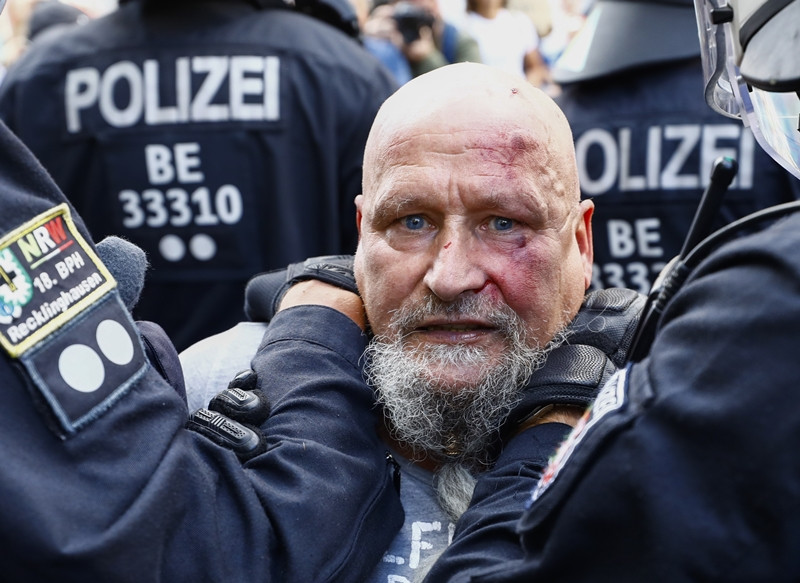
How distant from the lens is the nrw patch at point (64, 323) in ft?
3.93

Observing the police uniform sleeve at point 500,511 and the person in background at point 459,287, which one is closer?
the police uniform sleeve at point 500,511

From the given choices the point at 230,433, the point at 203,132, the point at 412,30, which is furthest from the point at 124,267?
the point at 412,30

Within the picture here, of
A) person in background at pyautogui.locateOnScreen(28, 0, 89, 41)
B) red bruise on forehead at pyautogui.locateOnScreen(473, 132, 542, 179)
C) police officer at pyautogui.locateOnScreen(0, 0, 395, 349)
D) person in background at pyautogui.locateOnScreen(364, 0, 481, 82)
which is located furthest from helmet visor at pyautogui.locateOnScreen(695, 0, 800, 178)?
person in background at pyautogui.locateOnScreen(28, 0, 89, 41)

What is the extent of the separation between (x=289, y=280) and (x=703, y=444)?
1.24 meters

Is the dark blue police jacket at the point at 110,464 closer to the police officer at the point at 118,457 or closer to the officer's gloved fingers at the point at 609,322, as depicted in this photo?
the police officer at the point at 118,457

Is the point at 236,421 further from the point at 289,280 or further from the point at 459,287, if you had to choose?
the point at 289,280

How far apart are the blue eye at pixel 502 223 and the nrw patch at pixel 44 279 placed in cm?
73

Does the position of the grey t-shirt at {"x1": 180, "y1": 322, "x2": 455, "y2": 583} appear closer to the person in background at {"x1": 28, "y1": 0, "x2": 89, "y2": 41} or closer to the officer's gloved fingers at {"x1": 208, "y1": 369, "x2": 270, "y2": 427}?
the officer's gloved fingers at {"x1": 208, "y1": 369, "x2": 270, "y2": 427}

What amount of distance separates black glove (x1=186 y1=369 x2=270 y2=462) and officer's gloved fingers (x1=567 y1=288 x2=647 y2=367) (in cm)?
58

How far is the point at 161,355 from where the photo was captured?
1.49 metres

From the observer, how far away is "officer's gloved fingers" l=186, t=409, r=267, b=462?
1.48 m

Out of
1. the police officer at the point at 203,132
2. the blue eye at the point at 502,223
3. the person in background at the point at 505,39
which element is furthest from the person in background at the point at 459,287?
the person in background at the point at 505,39

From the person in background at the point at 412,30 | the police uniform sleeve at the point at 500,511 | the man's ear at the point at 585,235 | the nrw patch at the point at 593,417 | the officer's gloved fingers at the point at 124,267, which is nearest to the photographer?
the nrw patch at the point at 593,417

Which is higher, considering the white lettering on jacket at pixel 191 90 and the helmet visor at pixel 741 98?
the helmet visor at pixel 741 98
